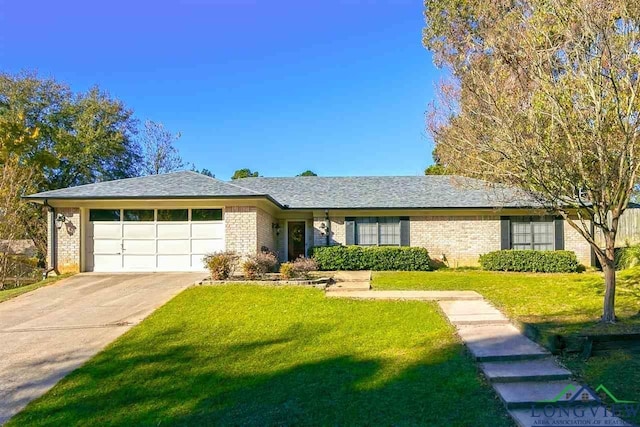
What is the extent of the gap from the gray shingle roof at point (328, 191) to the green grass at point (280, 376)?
5.46 m

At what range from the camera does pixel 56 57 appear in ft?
65.1

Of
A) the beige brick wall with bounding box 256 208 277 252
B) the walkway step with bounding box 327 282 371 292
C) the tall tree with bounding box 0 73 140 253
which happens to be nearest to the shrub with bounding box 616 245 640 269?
the walkway step with bounding box 327 282 371 292

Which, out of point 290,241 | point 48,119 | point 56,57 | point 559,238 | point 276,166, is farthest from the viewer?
point 276,166

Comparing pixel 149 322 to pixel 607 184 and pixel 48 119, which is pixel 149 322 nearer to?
pixel 607 184

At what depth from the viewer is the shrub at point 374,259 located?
50.1ft

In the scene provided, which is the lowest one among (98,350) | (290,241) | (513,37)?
(98,350)

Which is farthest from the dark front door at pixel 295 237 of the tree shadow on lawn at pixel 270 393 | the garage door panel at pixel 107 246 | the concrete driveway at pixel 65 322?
the tree shadow on lawn at pixel 270 393

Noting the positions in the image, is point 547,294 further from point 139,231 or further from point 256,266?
point 139,231

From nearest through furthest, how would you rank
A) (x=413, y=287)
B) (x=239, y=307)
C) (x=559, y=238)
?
(x=239, y=307) → (x=413, y=287) → (x=559, y=238)

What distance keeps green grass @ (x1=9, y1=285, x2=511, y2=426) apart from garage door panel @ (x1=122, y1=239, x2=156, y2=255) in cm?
635

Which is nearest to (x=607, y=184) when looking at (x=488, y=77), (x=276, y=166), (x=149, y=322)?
(x=488, y=77)

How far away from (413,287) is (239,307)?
4886mm

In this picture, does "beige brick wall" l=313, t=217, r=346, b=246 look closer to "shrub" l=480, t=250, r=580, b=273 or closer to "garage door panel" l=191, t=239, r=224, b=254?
"garage door panel" l=191, t=239, r=224, b=254

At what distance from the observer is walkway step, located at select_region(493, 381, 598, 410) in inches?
159
